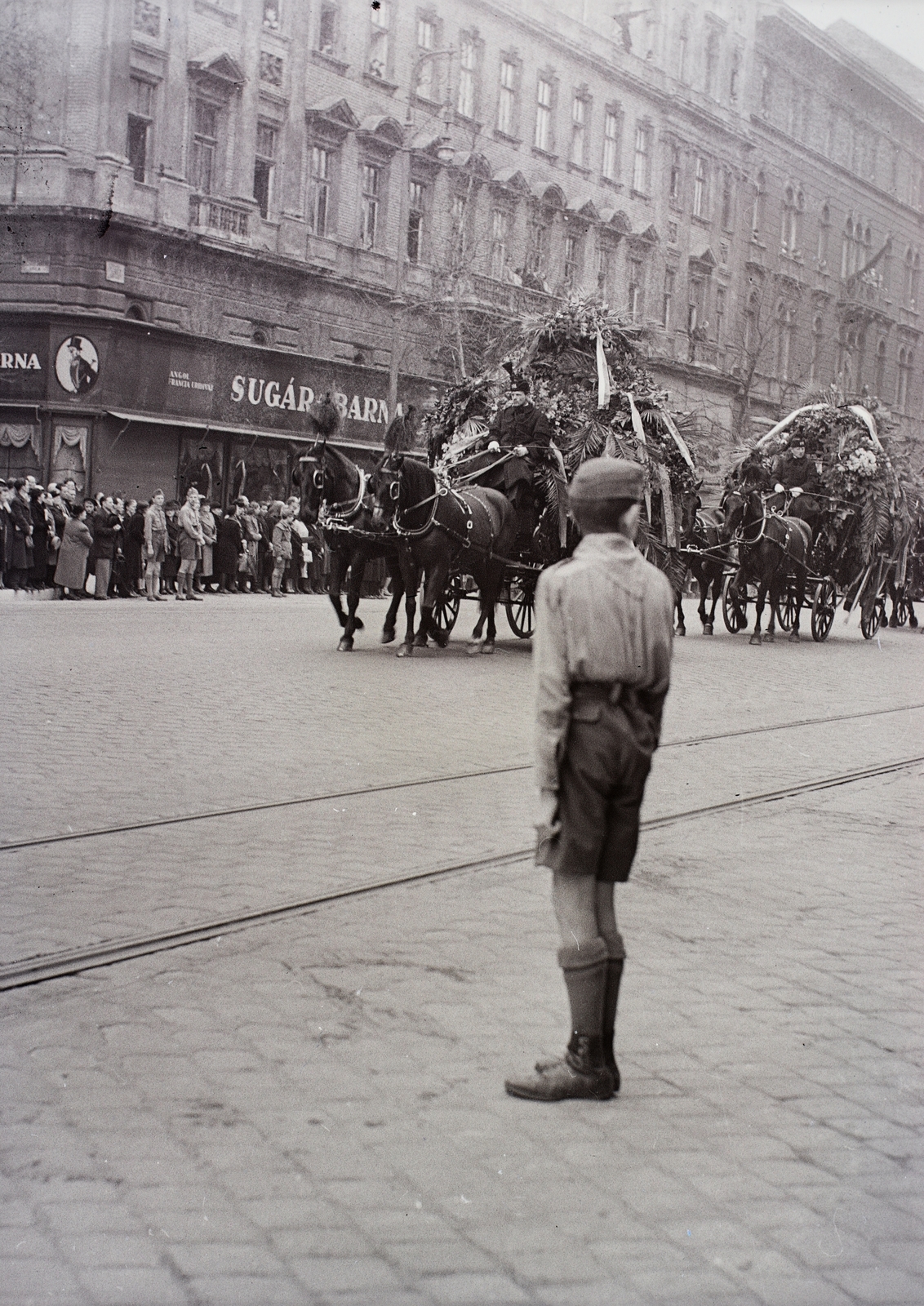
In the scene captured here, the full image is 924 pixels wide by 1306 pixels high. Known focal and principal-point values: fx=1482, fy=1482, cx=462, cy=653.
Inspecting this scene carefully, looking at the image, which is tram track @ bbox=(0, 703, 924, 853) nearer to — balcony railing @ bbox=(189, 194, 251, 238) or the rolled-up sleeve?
the rolled-up sleeve

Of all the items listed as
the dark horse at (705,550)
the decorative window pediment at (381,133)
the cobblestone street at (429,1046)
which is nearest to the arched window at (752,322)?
the dark horse at (705,550)

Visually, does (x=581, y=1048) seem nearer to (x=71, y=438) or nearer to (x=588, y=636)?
(x=588, y=636)

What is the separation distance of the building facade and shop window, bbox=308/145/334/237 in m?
0.05

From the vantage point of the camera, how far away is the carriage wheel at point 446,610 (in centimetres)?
1730

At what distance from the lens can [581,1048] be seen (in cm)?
391

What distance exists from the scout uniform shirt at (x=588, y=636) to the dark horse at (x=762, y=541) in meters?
17.1

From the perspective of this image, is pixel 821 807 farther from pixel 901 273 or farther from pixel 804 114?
pixel 901 273

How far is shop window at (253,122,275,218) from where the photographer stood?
18297 mm

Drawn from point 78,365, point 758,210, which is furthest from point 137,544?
point 758,210

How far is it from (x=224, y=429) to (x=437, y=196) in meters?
9.81

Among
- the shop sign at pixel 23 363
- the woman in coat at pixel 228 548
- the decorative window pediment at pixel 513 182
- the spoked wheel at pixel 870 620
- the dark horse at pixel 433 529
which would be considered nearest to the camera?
the decorative window pediment at pixel 513 182

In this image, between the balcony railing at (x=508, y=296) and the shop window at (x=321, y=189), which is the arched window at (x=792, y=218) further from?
the shop window at (x=321, y=189)

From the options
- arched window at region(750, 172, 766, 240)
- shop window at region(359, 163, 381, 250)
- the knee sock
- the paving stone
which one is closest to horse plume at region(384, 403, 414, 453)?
shop window at region(359, 163, 381, 250)

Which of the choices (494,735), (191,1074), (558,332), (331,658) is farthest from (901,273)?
(191,1074)
